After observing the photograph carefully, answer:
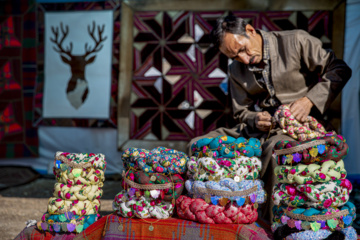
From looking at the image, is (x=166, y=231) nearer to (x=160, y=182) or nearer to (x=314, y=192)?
(x=160, y=182)

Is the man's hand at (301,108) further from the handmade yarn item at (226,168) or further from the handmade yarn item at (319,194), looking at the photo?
the handmade yarn item at (319,194)

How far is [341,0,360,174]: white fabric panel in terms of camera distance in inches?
166

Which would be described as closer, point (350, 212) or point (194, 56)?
point (350, 212)

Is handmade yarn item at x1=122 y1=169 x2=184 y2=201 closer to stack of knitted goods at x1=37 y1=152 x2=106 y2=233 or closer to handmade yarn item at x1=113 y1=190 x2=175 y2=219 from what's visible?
handmade yarn item at x1=113 y1=190 x2=175 y2=219

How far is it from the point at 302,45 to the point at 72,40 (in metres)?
3.23

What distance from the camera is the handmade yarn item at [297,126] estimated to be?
237 cm

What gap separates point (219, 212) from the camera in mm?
1978

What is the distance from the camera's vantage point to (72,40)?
496 centimetres

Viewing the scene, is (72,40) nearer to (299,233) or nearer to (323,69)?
(323,69)

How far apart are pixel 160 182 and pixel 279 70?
4.10 feet

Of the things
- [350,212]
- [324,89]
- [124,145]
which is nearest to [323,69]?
[324,89]

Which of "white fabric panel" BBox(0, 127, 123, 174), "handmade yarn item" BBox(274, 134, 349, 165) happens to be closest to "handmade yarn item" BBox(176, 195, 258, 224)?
"handmade yarn item" BBox(274, 134, 349, 165)

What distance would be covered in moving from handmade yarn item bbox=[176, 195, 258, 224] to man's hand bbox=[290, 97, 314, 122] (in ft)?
2.35

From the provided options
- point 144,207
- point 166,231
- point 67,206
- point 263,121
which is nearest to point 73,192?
point 67,206
